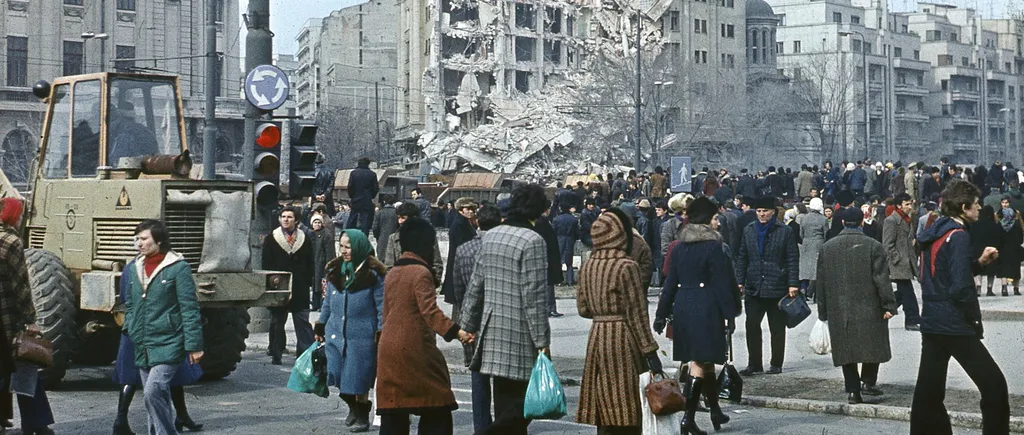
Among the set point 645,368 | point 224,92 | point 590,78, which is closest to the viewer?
point 645,368

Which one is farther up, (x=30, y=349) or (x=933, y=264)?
(x=933, y=264)

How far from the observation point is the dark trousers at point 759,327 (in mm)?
13602

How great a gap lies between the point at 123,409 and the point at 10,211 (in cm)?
174

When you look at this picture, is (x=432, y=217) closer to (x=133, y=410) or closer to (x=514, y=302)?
(x=133, y=410)

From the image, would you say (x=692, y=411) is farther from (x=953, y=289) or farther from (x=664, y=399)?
(x=664, y=399)

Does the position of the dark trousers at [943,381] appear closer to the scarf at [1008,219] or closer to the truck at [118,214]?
the truck at [118,214]

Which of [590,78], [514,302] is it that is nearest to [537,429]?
[514,302]

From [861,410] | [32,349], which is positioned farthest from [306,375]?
[861,410]

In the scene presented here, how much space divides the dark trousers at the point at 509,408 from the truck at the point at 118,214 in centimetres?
517

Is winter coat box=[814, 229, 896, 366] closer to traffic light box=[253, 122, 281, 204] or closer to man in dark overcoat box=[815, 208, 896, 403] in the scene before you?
man in dark overcoat box=[815, 208, 896, 403]

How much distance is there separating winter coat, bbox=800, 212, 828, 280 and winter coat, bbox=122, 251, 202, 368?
47.4ft

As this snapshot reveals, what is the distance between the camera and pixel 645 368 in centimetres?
801

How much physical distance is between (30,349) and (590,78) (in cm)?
7956

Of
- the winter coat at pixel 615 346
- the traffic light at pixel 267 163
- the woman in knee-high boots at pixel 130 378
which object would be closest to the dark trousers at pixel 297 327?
the traffic light at pixel 267 163
